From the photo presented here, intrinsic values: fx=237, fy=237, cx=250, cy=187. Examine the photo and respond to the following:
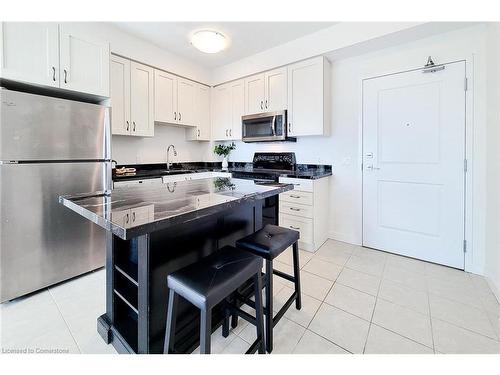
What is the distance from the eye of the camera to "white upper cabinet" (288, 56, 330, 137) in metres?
2.98

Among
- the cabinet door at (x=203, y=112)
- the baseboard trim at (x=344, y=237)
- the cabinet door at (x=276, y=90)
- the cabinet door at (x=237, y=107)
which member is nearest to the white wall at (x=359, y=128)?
the baseboard trim at (x=344, y=237)

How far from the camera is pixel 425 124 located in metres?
2.54

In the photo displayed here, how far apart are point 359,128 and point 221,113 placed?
7.27ft

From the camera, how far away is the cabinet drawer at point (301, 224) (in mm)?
2863

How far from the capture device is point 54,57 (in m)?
2.08

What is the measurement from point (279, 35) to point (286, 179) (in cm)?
181

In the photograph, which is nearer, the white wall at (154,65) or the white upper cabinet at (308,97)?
the white wall at (154,65)

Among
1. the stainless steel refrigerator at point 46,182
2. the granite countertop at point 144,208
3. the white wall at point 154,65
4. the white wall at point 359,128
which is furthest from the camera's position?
the white wall at point 154,65

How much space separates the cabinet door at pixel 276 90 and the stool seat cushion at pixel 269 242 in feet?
7.19

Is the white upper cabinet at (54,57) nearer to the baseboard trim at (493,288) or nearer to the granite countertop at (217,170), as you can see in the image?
the granite countertop at (217,170)

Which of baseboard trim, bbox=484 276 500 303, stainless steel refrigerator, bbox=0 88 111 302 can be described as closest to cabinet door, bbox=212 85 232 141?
stainless steel refrigerator, bbox=0 88 111 302

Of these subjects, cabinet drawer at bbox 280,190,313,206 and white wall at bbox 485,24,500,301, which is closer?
white wall at bbox 485,24,500,301

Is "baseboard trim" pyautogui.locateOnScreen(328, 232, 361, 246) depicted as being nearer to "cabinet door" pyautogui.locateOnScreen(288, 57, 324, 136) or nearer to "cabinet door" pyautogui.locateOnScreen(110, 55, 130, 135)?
"cabinet door" pyautogui.locateOnScreen(288, 57, 324, 136)

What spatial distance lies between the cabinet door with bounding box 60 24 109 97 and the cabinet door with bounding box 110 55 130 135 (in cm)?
44
